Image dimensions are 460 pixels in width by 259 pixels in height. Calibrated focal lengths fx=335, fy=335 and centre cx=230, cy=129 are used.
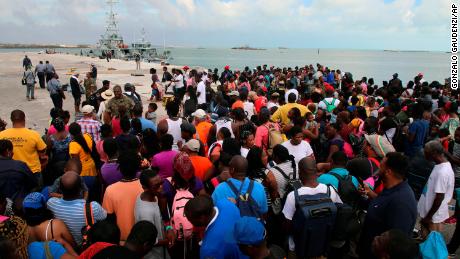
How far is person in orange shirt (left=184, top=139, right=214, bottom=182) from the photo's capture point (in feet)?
14.8

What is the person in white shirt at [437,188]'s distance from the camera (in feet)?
13.6

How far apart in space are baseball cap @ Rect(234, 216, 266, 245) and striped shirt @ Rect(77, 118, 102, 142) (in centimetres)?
479

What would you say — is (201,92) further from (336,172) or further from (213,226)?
(213,226)

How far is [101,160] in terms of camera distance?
525 cm

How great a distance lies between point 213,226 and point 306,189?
107cm

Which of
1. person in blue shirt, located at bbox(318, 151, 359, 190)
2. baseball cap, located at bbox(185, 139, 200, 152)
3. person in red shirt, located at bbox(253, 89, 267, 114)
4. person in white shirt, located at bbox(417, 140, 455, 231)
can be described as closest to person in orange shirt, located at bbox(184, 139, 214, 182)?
baseball cap, located at bbox(185, 139, 200, 152)

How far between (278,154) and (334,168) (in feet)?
2.34

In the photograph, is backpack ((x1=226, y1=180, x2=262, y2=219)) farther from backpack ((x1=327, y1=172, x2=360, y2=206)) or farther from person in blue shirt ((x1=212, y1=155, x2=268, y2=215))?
backpack ((x1=327, y1=172, x2=360, y2=206))

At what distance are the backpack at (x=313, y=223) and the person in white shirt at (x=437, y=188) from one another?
1812mm

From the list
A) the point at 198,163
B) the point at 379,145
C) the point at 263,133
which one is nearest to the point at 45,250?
the point at 198,163

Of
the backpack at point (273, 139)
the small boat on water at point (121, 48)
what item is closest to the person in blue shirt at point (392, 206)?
the backpack at point (273, 139)

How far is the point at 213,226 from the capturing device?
2.86m

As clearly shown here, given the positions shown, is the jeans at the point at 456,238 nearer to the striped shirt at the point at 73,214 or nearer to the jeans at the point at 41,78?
the striped shirt at the point at 73,214

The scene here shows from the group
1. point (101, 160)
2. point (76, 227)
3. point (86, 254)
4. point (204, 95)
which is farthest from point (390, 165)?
point (204, 95)
